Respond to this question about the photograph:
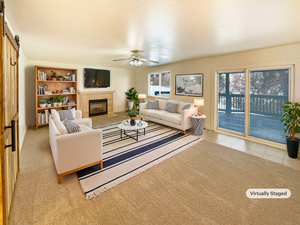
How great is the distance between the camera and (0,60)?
4.04 feet

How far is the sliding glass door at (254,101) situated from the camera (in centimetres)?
376

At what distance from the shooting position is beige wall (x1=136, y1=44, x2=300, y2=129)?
11.1ft

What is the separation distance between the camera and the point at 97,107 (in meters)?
7.25

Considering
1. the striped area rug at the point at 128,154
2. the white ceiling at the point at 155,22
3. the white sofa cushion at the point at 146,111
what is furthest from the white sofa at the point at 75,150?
the white sofa cushion at the point at 146,111

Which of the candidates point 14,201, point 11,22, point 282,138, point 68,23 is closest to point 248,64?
point 282,138

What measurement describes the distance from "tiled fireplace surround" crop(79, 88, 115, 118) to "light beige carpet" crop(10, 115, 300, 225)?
13.1 ft

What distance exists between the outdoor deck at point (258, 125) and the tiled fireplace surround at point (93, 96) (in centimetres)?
504

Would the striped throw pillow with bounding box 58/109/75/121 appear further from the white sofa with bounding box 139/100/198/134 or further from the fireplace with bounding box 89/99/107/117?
the fireplace with bounding box 89/99/107/117

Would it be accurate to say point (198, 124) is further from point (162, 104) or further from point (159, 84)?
point (159, 84)

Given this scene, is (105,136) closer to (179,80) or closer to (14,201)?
(14,201)

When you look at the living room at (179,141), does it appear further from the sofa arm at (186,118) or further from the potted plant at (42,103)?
the potted plant at (42,103)

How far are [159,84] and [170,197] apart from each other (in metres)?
5.63

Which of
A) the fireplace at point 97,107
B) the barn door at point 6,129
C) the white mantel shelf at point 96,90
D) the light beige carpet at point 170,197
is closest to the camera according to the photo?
the barn door at point 6,129

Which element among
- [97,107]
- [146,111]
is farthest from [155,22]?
[97,107]
